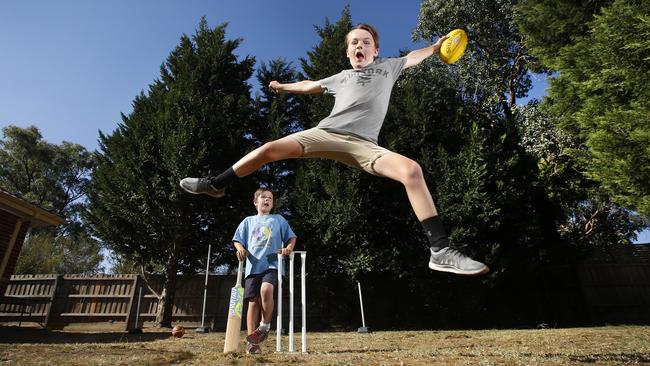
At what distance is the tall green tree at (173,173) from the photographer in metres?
14.2

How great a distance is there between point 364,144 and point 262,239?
2526 millimetres

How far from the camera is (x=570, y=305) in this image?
1584cm

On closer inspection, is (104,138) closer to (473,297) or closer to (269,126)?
(269,126)

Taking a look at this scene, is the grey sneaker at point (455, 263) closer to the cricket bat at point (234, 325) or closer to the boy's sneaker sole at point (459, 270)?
the boy's sneaker sole at point (459, 270)

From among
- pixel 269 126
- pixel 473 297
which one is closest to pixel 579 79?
pixel 473 297

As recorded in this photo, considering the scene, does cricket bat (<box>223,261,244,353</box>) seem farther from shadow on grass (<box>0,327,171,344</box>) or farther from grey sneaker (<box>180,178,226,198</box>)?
shadow on grass (<box>0,327,171,344</box>)

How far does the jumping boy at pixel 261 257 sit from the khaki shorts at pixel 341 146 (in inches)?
82.2

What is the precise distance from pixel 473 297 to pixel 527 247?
2940mm

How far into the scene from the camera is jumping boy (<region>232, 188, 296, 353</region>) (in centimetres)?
512

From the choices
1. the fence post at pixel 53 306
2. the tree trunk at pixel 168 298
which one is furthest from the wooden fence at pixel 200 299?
the tree trunk at pixel 168 298

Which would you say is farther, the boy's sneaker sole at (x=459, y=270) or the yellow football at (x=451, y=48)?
the yellow football at (x=451, y=48)

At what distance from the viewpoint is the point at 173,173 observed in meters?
13.9

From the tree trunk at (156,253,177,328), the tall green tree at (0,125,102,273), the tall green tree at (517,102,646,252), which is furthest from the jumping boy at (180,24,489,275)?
the tall green tree at (0,125,102,273)

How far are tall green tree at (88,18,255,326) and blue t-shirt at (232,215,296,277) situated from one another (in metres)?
9.37
